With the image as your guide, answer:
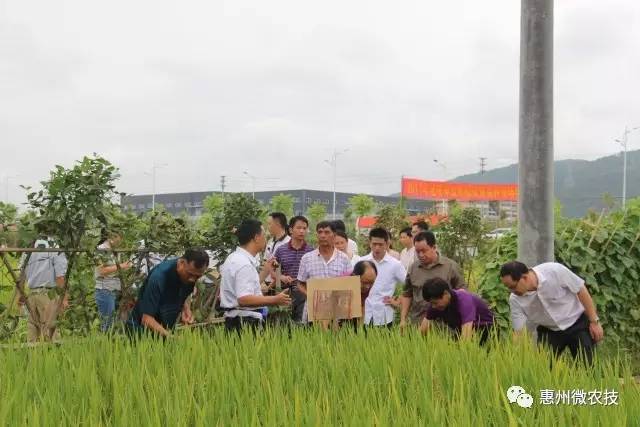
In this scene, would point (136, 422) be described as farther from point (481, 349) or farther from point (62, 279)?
point (62, 279)

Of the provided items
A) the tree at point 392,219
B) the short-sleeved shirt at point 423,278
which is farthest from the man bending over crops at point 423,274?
the tree at point 392,219

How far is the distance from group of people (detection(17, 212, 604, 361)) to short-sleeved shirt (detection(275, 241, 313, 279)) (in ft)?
1.17

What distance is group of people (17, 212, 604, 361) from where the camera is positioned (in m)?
4.50

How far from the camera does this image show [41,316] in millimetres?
5039

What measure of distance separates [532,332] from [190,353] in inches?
98.3

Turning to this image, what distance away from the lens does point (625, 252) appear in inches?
248

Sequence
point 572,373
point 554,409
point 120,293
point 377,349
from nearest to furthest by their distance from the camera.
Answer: point 554,409 → point 572,373 → point 377,349 → point 120,293

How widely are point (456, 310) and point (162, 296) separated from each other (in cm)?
198

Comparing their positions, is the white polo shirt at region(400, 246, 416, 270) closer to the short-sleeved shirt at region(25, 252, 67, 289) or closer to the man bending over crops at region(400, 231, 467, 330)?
the man bending over crops at region(400, 231, 467, 330)

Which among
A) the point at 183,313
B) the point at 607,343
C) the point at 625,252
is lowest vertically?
the point at 607,343

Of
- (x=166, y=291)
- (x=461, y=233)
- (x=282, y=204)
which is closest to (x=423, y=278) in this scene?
(x=166, y=291)

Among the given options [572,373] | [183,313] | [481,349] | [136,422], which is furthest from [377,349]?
[183,313]

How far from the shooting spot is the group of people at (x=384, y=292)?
14.8 feet

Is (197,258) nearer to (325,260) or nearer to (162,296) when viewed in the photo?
(162,296)
